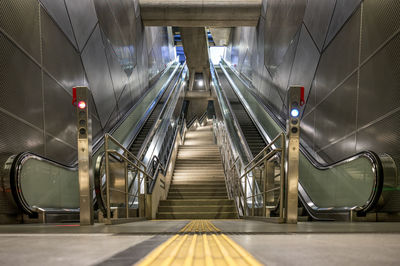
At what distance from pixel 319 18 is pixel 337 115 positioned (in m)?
1.99

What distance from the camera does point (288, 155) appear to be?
2.73 metres

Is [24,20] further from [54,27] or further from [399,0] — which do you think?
[399,0]

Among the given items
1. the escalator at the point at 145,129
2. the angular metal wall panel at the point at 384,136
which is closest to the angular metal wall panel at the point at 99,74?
the escalator at the point at 145,129

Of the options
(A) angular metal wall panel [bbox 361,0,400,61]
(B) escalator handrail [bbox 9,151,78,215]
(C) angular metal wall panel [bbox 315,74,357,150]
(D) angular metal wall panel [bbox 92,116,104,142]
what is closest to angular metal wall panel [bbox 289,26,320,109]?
(C) angular metal wall panel [bbox 315,74,357,150]

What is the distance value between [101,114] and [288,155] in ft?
14.9

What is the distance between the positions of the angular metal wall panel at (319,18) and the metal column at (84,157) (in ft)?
13.6

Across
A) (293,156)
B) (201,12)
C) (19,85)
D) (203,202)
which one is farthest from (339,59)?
(201,12)

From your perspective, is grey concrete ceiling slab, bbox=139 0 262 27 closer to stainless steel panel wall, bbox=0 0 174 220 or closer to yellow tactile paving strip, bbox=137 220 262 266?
stainless steel panel wall, bbox=0 0 174 220

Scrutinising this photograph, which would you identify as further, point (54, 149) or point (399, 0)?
point (54, 149)

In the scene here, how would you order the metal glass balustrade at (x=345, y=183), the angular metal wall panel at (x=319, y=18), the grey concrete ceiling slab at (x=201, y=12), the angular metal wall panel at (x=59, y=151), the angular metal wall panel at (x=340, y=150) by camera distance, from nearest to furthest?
the metal glass balustrade at (x=345, y=183) < the angular metal wall panel at (x=340, y=150) < the angular metal wall panel at (x=59, y=151) < the angular metal wall panel at (x=319, y=18) < the grey concrete ceiling slab at (x=201, y=12)

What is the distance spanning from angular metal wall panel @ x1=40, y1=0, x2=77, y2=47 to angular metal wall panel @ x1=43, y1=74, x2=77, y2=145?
1008 millimetres

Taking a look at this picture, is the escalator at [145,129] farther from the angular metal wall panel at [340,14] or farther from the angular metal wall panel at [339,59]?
the angular metal wall panel at [340,14]

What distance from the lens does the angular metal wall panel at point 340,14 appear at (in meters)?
3.90

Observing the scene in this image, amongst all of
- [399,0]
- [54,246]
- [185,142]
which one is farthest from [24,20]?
[185,142]
